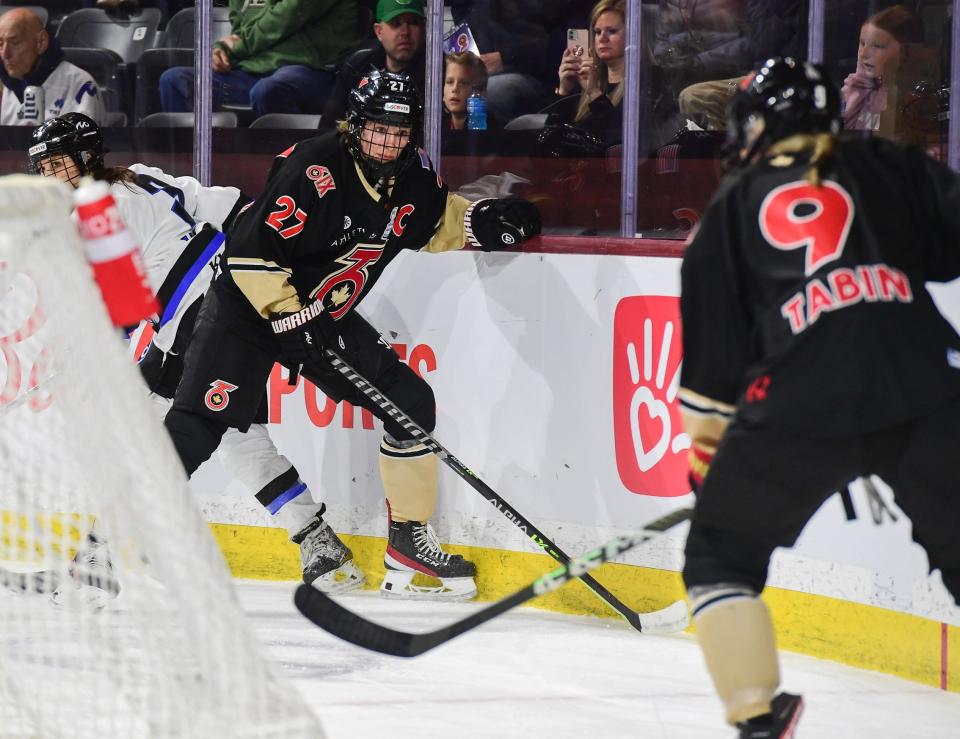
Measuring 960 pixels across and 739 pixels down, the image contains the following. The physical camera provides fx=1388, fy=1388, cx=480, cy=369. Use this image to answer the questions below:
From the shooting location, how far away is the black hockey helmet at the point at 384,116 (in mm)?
2941

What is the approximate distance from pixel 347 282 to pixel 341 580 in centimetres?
72

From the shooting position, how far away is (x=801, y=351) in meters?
1.73

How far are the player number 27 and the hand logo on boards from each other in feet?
2.36

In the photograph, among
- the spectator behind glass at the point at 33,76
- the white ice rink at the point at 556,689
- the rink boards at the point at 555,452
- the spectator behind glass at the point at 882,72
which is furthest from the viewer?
the spectator behind glass at the point at 33,76

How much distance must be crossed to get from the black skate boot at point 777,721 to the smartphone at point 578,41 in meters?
1.92

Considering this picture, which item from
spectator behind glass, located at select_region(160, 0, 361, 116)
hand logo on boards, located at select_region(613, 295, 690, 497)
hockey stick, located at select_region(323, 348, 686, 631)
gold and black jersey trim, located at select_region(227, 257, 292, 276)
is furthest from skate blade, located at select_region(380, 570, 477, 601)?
A: spectator behind glass, located at select_region(160, 0, 361, 116)

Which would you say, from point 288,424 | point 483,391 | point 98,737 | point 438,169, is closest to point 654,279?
point 483,391

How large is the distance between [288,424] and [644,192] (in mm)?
1050

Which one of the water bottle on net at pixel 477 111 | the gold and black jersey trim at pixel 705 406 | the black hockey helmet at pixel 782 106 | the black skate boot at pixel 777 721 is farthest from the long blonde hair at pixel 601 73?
the black skate boot at pixel 777 721

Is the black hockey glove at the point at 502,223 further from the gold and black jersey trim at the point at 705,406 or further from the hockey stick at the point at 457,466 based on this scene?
the gold and black jersey trim at the point at 705,406

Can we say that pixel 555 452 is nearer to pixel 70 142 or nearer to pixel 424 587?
pixel 424 587

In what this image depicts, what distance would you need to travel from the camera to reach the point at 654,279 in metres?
2.94

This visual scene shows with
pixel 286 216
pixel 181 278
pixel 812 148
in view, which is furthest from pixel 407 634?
pixel 181 278

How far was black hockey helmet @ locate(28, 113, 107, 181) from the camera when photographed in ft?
10.7
